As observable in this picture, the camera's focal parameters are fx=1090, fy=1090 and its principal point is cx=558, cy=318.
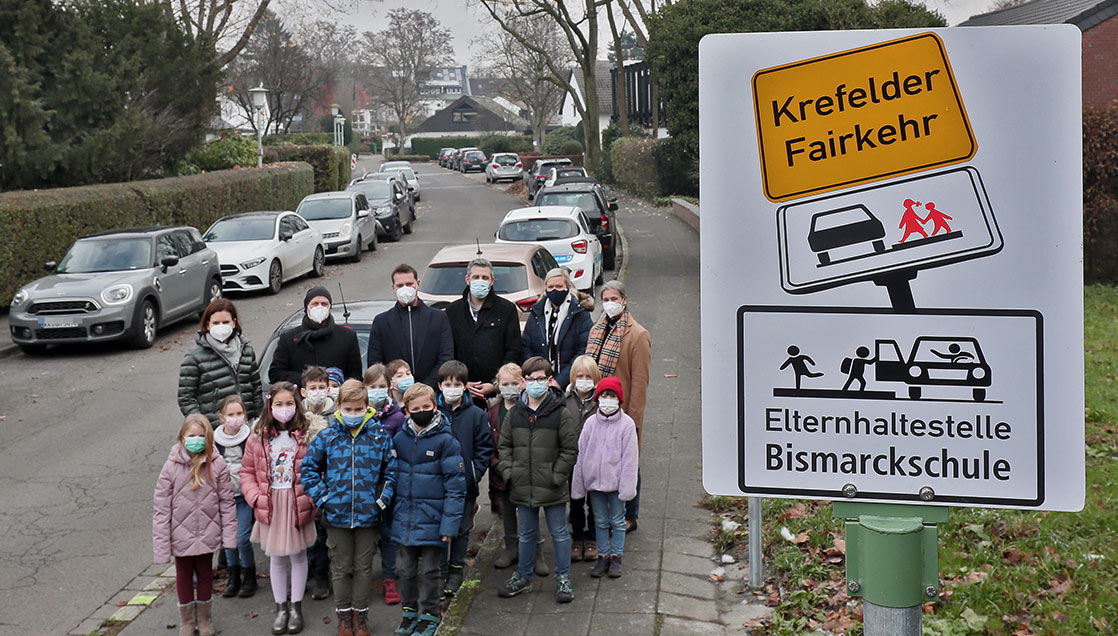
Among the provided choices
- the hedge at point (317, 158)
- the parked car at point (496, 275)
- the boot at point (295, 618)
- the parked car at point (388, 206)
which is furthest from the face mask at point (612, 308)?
the hedge at point (317, 158)

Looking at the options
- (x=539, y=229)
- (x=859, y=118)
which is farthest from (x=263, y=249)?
(x=859, y=118)

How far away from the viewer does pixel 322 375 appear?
24.6ft

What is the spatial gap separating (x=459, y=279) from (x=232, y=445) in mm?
5572

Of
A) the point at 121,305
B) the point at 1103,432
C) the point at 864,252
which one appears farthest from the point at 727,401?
the point at 121,305

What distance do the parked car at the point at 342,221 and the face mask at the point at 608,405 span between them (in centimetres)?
2018

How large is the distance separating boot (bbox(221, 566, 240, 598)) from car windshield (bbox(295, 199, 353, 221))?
2106cm

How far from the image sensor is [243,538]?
294 inches

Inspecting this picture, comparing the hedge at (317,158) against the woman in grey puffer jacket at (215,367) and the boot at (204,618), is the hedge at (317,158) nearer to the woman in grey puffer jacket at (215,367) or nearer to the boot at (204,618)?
the woman in grey puffer jacket at (215,367)

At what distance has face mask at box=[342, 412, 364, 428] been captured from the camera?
6.69 metres

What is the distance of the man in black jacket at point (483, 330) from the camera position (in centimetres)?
872

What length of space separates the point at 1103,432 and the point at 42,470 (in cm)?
978

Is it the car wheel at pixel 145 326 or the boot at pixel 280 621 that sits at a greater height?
the car wheel at pixel 145 326

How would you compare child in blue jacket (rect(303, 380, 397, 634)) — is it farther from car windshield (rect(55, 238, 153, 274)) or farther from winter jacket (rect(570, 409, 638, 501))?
car windshield (rect(55, 238, 153, 274))

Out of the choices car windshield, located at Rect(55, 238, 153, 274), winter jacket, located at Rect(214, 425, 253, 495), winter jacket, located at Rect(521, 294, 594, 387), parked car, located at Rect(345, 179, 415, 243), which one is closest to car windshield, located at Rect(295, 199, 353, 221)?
parked car, located at Rect(345, 179, 415, 243)
